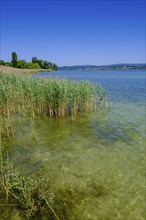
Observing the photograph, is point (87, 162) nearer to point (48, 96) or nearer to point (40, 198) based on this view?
point (40, 198)

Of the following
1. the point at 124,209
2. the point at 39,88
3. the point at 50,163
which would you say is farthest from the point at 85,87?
the point at 124,209

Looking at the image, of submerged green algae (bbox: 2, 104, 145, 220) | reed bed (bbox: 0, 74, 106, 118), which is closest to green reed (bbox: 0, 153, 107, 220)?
submerged green algae (bbox: 2, 104, 145, 220)

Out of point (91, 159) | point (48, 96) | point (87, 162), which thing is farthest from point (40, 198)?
point (48, 96)

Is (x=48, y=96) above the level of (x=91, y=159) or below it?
above

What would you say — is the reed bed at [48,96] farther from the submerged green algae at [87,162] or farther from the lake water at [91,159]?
the submerged green algae at [87,162]

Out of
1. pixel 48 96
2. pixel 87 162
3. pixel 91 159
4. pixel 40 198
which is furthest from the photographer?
pixel 48 96

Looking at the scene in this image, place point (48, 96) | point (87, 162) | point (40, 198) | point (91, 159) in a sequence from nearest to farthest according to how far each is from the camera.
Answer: point (40, 198), point (87, 162), point (91, 159), point (48, 96)

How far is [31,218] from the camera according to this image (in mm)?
4969

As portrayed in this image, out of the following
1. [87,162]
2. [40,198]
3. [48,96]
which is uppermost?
[48,96]

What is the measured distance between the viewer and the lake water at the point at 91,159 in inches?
222

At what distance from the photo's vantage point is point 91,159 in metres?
8.26

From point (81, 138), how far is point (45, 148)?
84.2 inches

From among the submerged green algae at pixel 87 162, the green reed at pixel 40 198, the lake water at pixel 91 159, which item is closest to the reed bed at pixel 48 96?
the lake water at pixel 91 159

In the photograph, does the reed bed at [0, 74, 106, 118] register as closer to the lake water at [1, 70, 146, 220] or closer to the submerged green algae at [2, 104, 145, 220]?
the lake water at [1, 70, 146, 220]
